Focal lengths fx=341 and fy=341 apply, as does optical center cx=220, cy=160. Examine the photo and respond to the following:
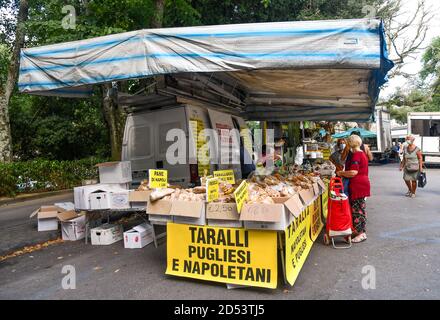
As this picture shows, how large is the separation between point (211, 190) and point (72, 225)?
3308mm

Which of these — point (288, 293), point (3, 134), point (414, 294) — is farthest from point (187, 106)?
point (3, 134)

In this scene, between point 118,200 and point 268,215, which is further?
point 118,200

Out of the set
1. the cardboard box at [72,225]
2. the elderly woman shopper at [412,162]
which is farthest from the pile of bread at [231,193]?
the elderly woman shopper at [412,162]

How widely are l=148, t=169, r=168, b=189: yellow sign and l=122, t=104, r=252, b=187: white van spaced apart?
120cm

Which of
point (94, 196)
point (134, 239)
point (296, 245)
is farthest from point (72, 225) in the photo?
point (296, 245)

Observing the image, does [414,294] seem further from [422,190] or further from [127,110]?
[422,190]

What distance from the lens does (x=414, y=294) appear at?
3611 mm

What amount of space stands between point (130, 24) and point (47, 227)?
5.81m

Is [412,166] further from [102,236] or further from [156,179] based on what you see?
[102,236]

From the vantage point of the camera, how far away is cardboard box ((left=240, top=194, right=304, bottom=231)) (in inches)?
138

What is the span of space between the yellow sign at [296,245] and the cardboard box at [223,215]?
57cm

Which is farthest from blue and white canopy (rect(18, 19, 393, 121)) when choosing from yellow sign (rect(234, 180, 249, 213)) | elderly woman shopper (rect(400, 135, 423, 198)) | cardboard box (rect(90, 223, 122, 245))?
elderly woman shopper (rect(400, 135, 423, 198))

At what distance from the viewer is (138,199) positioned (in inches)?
A: 186

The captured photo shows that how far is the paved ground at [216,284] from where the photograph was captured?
368 centimetres
